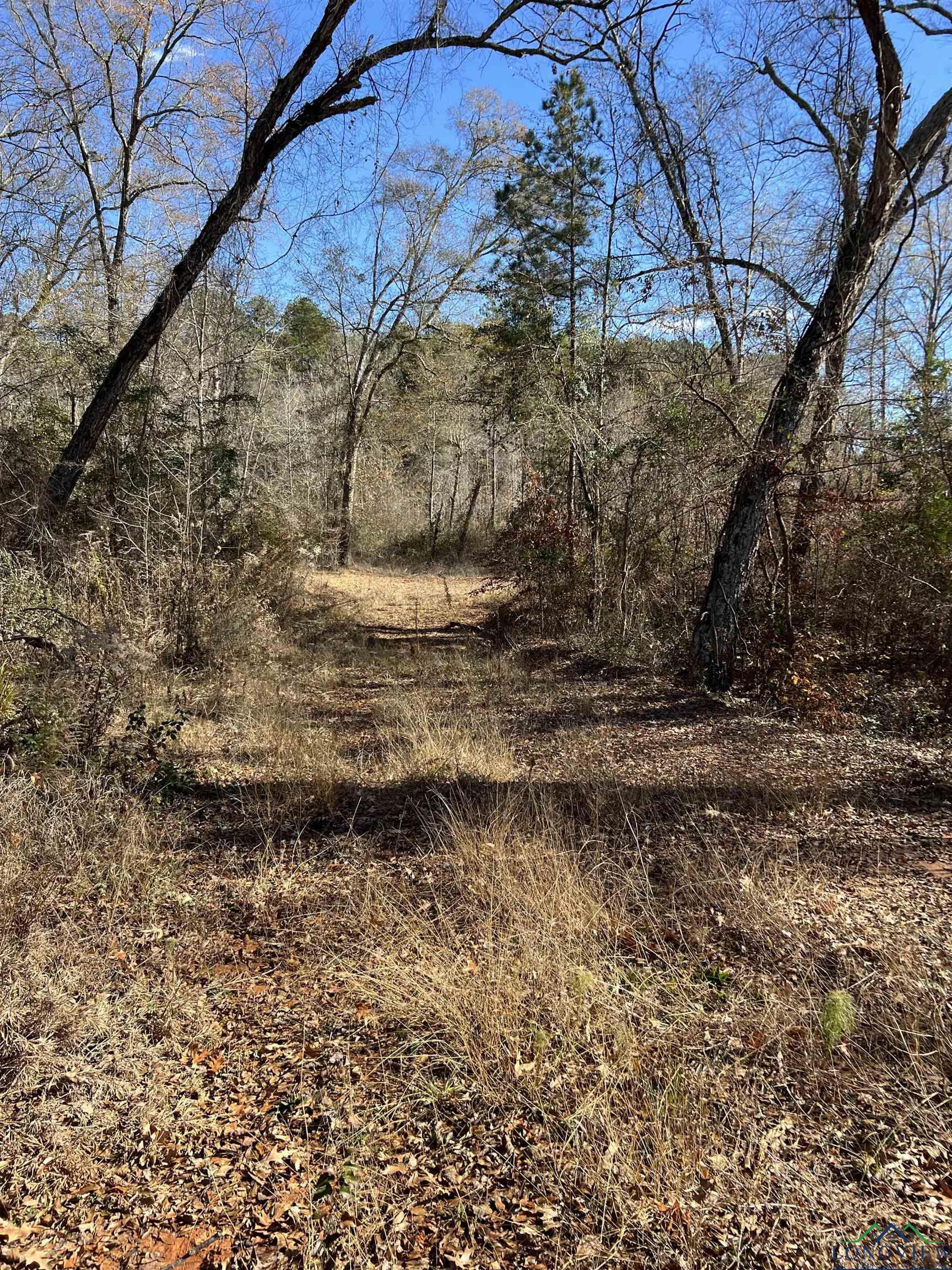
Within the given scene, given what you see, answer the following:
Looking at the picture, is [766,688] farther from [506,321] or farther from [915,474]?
[506,321]

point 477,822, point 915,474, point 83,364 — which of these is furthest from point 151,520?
point 915,474

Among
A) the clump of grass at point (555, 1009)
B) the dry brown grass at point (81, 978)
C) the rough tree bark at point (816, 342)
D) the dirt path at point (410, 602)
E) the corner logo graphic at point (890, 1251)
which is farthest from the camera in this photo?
the dirt path at point (410, 602)

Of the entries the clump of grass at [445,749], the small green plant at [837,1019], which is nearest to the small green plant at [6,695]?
the clump of grass at [445,749]

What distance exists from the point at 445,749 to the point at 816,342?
5.15m

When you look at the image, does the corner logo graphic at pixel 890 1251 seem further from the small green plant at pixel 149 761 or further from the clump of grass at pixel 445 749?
the small green plant at pixel 149 761

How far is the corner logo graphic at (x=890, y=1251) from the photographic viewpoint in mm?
1737

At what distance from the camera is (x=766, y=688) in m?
6.73

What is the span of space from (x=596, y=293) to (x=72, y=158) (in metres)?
12.2

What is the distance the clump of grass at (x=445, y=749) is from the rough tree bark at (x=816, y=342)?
8.95 ft

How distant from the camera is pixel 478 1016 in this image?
2580 millimetres

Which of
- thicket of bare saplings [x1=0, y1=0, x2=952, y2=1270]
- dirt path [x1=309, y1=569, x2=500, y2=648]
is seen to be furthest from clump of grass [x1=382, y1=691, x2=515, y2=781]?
dirt path [x1=309, y1=569, x2=500, y2=648]

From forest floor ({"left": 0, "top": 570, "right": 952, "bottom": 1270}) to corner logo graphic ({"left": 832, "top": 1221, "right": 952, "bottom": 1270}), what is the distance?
39 mm

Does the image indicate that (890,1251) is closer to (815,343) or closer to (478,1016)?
(478,1016)

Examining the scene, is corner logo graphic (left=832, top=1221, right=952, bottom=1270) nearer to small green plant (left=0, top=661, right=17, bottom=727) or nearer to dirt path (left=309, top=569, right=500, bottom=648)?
small green plant (left=0, top=661, right=17, bottom=727)
